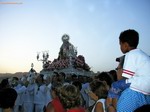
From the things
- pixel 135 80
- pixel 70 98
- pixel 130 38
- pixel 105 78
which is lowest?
pixel 70 98

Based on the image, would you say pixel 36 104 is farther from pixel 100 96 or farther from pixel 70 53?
pixel 70 53

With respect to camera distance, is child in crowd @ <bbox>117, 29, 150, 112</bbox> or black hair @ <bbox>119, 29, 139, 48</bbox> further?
black hair @ <bbox>119, 29, 139, 48</bbox>

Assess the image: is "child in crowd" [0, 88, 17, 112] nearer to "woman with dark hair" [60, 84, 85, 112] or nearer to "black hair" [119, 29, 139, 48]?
"woman with dark hair" [60, 84, 85, 112]

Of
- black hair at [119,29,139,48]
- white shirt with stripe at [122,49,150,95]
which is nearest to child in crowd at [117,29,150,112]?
white shirt with stripe at [122,49,150,95]

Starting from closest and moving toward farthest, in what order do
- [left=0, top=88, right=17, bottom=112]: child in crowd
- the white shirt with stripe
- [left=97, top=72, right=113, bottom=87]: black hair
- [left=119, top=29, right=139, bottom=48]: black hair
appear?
the white shirt with stripe < [left=119, top=29, right=139, bottom=48]: black hair < [left=0, top=88, right=17, bottom=112]: child in crowd < [left=97, top=72, right=113, bottom=87]: black hair

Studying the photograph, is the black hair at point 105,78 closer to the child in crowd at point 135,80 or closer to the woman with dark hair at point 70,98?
the woman with dark hair at point 70,98

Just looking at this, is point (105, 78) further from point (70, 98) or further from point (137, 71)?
point (137, 71)

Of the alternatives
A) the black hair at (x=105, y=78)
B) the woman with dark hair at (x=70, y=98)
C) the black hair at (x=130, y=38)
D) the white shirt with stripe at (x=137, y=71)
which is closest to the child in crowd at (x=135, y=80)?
the white shirt with stripe at (x=137, y=71)

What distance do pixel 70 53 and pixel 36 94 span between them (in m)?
19.5

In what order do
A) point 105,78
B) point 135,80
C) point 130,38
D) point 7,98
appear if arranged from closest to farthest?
point 135,80 → point 130,38 → point 7,98 → point 105,78

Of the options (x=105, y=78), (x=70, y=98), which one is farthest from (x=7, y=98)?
(x=105, y=78)

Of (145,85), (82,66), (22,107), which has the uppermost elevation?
(82,66)

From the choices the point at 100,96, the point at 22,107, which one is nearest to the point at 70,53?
the point at 22,107

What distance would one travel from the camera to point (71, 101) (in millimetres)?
4285
